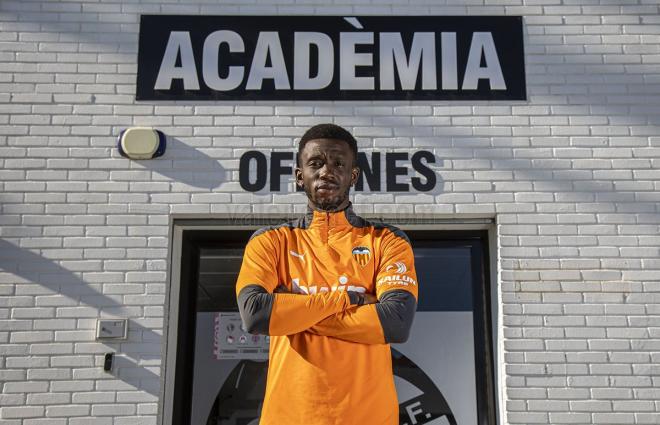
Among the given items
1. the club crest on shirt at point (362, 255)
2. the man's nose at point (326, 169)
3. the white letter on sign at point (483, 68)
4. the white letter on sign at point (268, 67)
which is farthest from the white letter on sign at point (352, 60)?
the club crest on shirt at point (362, 255)

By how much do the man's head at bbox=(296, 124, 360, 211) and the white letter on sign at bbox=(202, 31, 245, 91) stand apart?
221cm

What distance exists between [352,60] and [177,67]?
1.10 metres

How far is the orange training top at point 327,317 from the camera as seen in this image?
2229 millimetres

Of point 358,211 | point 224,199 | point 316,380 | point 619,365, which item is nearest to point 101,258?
point 224,199

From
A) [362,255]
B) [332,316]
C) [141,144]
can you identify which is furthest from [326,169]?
→ [141,144]

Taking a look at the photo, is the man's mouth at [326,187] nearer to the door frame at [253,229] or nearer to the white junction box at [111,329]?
the door frame at [253,229]

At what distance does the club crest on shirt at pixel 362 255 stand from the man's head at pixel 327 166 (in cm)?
19

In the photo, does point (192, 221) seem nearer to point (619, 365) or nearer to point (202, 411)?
point (202, 411)

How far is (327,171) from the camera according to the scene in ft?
8.52

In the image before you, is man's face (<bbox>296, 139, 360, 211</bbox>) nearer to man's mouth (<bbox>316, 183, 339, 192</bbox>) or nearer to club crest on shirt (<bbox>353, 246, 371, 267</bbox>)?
man's mouth (<bbox>316, 183, 339, 192</bbox>)

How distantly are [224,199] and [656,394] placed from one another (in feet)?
8.69

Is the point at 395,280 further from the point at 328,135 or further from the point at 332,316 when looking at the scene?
the point at 328,135

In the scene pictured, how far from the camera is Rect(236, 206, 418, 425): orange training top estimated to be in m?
2.23

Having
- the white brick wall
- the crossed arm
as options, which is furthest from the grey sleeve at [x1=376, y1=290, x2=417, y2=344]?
the white brick wall
